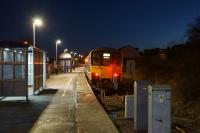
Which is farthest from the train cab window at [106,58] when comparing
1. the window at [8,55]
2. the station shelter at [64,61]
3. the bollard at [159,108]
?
the station shelter at [64,61]

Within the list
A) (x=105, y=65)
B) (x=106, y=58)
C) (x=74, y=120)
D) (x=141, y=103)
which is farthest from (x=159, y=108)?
(x=106, y=58)

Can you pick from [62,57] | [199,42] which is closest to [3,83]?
[199,42]

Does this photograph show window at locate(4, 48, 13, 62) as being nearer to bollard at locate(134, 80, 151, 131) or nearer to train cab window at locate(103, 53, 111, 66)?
bollard at locate(134, 80, 151, 131)

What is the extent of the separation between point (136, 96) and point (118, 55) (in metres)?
20.7

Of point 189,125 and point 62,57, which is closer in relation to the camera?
point 189,125

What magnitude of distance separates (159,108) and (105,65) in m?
22.2

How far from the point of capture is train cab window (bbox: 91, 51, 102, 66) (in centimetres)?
3126

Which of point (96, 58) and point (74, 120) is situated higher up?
point (96, 58)

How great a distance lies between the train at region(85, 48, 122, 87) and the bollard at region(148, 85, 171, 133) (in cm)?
2138

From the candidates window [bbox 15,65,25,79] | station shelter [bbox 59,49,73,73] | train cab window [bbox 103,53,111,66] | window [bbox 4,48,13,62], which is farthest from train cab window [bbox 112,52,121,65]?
station shelter [bbox 59,49,73,73]

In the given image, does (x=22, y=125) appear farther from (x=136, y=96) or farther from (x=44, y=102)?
(x=44, y=102)

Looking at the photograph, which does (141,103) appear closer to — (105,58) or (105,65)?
(105,65)

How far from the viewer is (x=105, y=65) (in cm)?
A: 3103

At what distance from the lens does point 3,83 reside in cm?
1803
